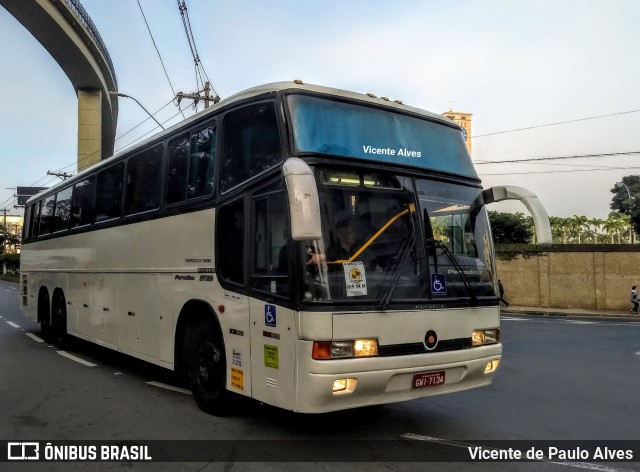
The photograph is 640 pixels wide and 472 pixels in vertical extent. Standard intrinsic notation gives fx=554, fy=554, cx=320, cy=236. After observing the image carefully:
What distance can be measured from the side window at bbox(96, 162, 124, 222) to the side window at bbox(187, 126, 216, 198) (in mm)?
2611

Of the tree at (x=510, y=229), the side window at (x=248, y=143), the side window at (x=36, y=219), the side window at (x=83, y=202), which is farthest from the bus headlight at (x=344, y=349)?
the tree at (x=510, y=229)

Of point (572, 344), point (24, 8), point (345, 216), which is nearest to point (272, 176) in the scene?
point (345, 216)

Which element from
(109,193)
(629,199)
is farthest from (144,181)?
(629,199)

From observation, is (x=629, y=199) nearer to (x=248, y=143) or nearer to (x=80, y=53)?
(x=80, y=53)

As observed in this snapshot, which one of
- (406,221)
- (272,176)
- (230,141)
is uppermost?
(230,141)

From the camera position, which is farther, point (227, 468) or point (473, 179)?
point (473, 179)

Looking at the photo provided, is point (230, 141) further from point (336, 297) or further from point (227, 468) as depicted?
point (227, 468)

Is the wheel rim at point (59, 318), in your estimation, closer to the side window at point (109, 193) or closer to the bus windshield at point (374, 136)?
the side window at point (109, 193)

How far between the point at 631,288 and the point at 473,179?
28.0 metres

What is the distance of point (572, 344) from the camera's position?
1430 centimetres

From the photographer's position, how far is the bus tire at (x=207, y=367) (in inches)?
234

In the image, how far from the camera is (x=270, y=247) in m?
5.13

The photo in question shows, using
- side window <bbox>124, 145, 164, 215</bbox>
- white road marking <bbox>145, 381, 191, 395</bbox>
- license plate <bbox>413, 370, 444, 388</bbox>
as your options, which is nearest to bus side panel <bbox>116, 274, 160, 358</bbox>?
white road marking <bbox>145, 381, 191, 395</bbox>

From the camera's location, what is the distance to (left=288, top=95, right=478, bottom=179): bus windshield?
5086 millimetres
